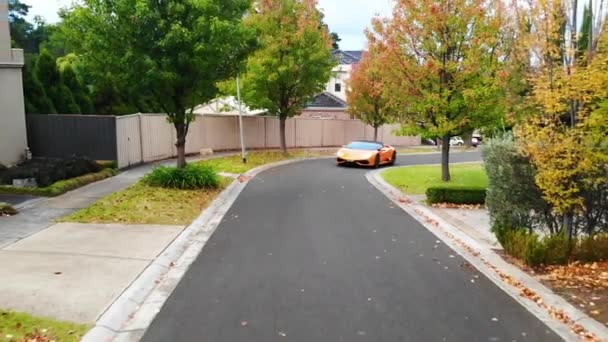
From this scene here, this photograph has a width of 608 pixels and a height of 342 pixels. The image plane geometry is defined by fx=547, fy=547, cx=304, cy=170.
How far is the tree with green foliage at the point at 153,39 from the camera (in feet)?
45.1

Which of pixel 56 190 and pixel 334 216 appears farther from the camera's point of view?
pixel 56 190

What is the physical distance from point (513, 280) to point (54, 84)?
18319mm

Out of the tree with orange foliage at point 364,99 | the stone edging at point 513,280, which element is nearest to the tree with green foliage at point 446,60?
the stone edging at point 513,280

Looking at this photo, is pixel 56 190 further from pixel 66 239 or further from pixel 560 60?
pixel 560 60

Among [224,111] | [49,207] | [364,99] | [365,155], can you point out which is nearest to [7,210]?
[49,207]

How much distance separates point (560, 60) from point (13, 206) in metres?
10.1

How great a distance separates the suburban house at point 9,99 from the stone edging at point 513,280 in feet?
37.3

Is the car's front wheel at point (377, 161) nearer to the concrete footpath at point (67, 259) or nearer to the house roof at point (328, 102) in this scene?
the concrete footpath at point (67, 259)

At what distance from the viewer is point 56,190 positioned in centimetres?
1261

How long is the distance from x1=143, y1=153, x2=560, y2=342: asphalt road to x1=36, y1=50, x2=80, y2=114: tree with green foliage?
12034 millimetres

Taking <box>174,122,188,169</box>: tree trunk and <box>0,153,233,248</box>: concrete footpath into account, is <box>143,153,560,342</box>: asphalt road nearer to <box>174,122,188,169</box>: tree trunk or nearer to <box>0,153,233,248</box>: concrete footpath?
<box>0,153,233,248</box>: concrete footpath

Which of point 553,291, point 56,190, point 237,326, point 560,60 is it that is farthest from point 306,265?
point 56,190

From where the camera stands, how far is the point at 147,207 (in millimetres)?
11625

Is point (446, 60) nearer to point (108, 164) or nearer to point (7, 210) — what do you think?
point (108, 164)
